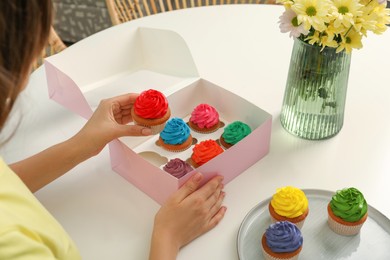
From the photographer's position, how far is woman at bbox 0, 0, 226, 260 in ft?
2.32

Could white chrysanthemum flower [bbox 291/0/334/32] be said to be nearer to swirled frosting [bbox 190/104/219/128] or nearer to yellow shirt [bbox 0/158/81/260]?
swirled frosting [bbox 190/104/219/128]

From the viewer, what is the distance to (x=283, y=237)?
885 millimetres

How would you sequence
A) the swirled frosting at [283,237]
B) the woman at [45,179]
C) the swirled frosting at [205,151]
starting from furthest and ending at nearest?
the swirled frosting at [205,151], the swirled frosting at [283,237], the woman at [45,179]

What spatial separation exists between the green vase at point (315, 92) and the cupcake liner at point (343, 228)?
0.88 feet

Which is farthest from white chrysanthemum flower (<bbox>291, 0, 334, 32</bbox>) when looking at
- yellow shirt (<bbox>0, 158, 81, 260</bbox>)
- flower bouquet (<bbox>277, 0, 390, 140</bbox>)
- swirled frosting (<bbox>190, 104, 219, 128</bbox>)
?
yellow shirt (<bbox>0, 158, 81, 260</bbox>)

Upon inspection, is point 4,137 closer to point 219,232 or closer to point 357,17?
point 219,232

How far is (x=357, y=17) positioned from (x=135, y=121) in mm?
527

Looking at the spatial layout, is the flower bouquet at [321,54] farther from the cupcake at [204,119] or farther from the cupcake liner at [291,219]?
the cupcake liner at [291,219]

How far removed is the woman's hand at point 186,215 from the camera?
0.94m

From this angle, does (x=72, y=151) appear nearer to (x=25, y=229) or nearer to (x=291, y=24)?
(x=25, y=229)

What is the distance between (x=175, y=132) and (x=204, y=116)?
0.09 metres

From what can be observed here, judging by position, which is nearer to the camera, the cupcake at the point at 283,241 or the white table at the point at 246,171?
the cupcake at the point at 283,241

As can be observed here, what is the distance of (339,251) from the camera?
36.9 inches

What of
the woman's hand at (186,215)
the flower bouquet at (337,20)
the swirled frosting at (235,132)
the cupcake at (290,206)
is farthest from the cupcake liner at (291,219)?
the flower bouquet at (337,20)
